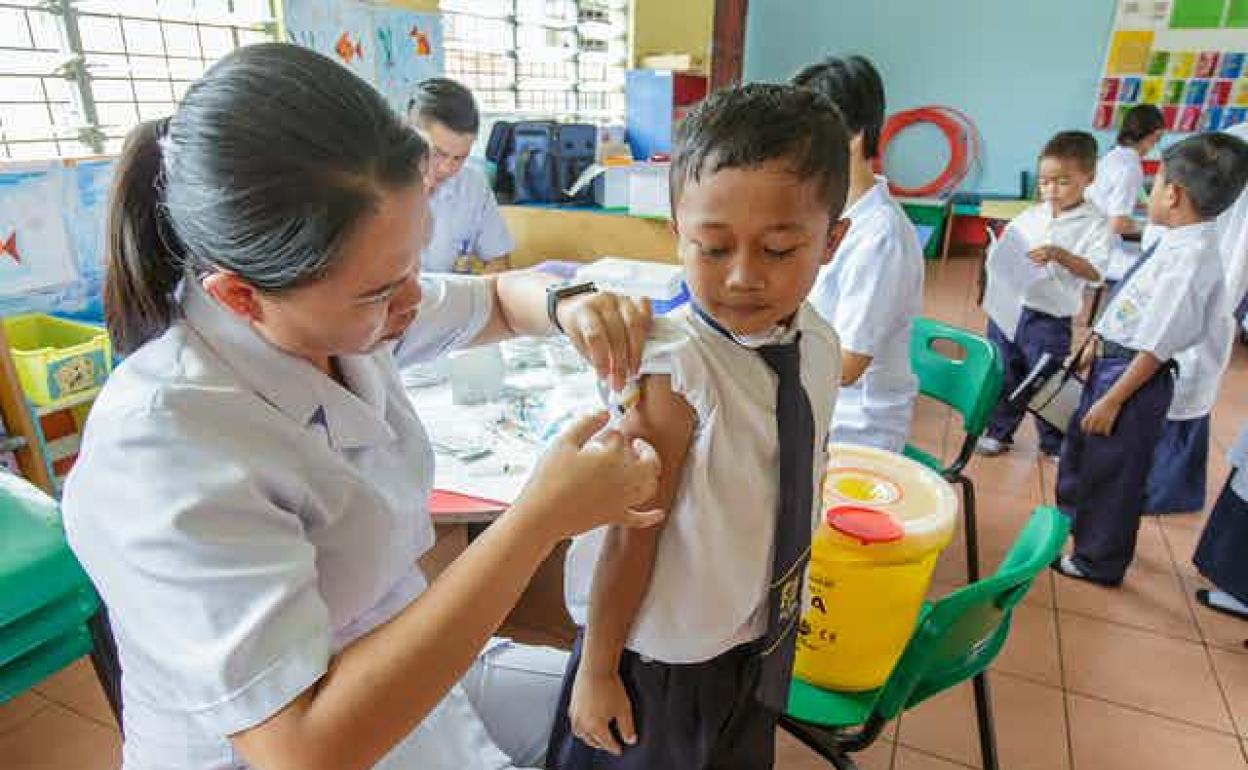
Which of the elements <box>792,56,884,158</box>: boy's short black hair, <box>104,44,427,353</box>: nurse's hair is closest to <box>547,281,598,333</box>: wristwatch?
<box>104,44,427,353</box>: nurse's hair

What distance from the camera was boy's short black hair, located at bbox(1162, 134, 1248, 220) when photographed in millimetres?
2055

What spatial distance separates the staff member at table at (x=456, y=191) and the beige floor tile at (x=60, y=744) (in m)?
1.65

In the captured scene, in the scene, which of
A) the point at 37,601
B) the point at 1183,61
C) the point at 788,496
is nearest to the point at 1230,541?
the point at 788,496

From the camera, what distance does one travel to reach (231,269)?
681 millimetres

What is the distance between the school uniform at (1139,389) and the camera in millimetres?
2062

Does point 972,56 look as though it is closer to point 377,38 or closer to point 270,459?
point 377,38

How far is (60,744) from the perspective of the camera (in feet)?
5.65

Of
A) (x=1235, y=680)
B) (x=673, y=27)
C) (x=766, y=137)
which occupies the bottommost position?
(x=1235, y=680)

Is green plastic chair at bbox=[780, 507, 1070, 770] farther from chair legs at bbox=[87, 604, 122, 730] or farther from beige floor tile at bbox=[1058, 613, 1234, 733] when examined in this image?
chair legs at bbox=[87, 604, 122, 730]

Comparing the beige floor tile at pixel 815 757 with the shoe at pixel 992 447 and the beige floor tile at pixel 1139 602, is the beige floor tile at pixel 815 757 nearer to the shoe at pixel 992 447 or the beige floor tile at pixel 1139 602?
the beige floor tile at pixel 1139 602

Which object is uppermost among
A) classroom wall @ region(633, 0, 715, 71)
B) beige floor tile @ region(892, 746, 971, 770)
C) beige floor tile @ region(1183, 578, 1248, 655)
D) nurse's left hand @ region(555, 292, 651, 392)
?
classroom wall @ region(633, 0, 715, 71)

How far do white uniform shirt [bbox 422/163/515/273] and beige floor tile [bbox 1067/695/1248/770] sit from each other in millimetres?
2478

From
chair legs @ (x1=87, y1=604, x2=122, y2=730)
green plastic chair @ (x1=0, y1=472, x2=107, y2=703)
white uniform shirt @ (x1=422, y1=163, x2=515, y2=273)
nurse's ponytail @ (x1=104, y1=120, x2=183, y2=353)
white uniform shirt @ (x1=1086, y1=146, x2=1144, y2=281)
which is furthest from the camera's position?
white uniform shirt @ (x1=1086, y1=146, x2=1144, y2=281)

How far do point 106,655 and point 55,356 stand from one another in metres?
1.17
